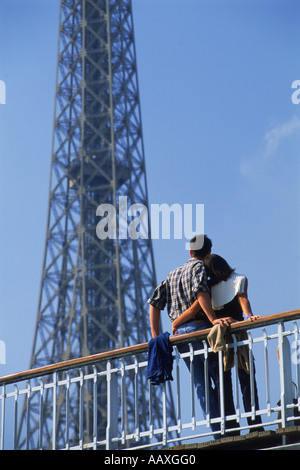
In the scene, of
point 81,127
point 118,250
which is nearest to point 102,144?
point 81,127

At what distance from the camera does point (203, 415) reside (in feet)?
25.1

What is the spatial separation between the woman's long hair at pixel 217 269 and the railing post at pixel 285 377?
0.76 m

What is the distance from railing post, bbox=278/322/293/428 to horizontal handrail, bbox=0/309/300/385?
10 centimetres

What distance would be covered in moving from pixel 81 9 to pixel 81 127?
6549 millimetres

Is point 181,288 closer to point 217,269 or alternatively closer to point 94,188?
point 217,269

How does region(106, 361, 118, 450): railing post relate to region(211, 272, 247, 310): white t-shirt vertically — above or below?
below

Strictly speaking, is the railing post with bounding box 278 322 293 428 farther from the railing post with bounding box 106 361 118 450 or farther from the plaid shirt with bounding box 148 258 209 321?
the railing post with bounding box 106 361 118 450

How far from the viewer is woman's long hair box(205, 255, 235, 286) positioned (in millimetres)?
7965

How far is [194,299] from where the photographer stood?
793 centimetres

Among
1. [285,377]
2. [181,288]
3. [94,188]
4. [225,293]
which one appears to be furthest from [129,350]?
[94,188]

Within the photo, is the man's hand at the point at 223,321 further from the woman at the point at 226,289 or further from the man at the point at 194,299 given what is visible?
the woman at the point at 226,289

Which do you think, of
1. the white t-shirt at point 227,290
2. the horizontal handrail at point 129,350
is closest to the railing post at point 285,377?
the horizontal handrail at point 129,350

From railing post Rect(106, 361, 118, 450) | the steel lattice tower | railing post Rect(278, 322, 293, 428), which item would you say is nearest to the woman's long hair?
railing post Rect(278, 322, 293, 428)

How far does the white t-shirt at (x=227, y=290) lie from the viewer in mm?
7816
